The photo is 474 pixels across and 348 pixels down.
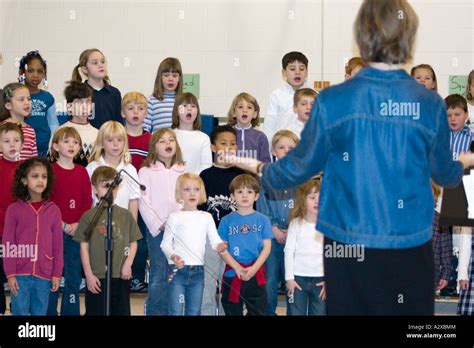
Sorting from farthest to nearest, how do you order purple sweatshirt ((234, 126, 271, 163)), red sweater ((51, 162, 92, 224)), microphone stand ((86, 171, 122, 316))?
purple sweatshirt ((234, 126, 271, 163)) < red sweater ((51, 162, 92, 224)) < microphone stand ((86, 171, 122, 316))

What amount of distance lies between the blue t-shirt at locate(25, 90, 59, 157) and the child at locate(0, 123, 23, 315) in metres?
0.74

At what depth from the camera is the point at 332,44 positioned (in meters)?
9.58

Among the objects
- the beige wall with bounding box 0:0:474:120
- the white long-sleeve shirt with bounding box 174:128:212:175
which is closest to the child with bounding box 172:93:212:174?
the white long-sleeve shirt with bounding box 174:128:212:175

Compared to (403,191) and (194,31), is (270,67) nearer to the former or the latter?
(194,31)

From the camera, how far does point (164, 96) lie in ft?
25.0

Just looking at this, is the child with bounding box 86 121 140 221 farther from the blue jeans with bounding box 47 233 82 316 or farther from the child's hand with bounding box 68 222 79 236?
the blue jeans with bounding box 47 233 82 316

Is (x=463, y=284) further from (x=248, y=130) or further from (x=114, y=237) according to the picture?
(x=114, y=237)

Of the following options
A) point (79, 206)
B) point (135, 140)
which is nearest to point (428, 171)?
point (79, 206)

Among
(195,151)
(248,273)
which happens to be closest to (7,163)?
(195,151)

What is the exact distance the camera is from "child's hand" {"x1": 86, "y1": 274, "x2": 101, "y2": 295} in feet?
19.1

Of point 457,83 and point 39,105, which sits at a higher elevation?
point 457,83

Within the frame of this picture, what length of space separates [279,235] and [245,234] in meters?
0.30

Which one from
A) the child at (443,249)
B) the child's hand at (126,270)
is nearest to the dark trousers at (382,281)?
the child's hand at (126,270)
